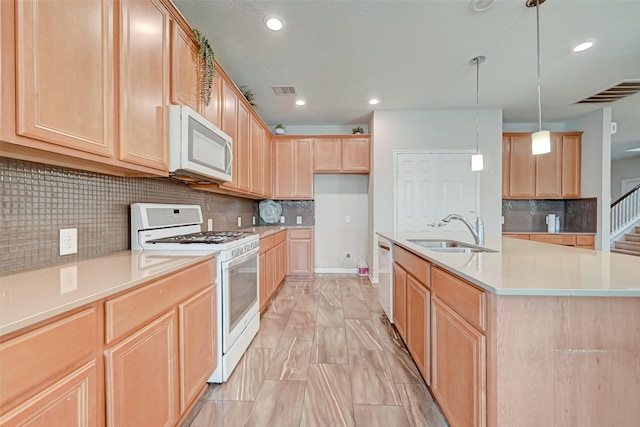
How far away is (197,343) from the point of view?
1.50 metres

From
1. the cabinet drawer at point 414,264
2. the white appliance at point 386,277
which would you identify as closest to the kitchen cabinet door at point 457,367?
the cabinet drawer at point 414,264

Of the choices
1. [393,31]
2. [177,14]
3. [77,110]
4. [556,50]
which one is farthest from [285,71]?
[556,50]

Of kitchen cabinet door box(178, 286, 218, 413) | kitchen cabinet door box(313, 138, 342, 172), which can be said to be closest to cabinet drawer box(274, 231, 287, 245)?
kitchen cabinet door box(313, 138, 342, 172)

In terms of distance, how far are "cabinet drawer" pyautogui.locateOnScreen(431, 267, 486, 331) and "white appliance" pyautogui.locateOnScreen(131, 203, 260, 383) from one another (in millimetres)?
1284

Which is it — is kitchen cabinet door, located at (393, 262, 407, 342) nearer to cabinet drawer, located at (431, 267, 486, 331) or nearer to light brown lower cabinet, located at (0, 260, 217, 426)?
cabinet drawer, located at (431, 267, 486, 331)

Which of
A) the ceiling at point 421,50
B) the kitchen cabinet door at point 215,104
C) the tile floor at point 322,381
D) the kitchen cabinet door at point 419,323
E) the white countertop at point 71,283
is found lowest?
the tile floor at point 322,381

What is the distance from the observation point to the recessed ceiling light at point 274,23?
2.21 metres

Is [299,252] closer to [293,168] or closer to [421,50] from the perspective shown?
[293,168]

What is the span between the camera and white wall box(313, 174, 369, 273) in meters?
4.91

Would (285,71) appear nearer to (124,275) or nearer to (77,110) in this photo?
(77,110)

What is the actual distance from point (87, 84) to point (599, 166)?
5.95m

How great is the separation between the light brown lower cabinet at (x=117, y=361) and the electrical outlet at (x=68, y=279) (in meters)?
0.11

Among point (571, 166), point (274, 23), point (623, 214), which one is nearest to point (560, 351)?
point (274, 23)

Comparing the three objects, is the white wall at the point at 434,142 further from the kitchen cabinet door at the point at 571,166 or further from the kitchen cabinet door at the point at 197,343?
the kitchen cabinet door at the point at 197,343
